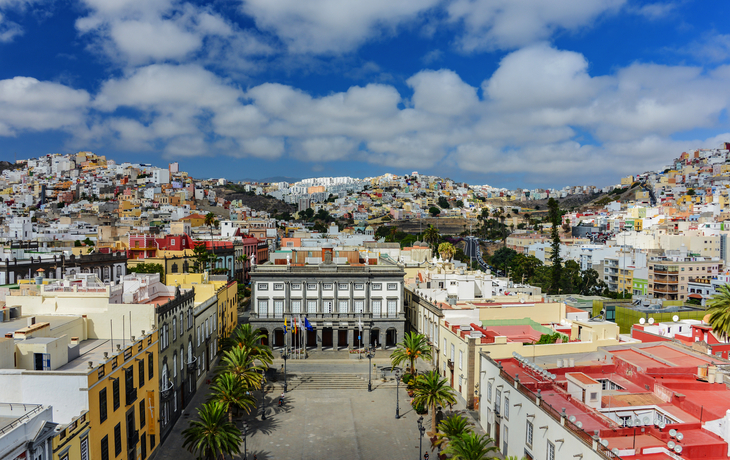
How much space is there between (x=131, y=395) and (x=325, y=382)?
21.0 metres

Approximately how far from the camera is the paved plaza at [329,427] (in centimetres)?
3019

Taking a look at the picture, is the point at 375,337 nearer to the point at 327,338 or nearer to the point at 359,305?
the point at 359,305

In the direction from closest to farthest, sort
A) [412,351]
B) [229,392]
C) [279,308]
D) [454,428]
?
1. [454,428]
2. [229,392]
3. [412,351]
4. [279,308]

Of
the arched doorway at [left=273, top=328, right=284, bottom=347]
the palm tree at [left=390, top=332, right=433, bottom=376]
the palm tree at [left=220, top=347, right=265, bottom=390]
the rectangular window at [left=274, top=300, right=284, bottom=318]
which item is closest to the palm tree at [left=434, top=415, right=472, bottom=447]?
the palm tree at [left=390, top=332, right=433, bottom=376]

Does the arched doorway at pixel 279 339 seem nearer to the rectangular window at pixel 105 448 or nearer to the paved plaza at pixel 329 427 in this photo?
the paved plaza at pixel 329 427

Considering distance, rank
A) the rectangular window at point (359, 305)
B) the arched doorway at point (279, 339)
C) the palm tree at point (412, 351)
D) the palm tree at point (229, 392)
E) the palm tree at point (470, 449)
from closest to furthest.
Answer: the palm tree at point (470, 449) < the palm tree at point (229, 392) < the palm tree at point (412, 351) < the rectangular window at point (359, 305) < the arched doorway at point (279, 339)

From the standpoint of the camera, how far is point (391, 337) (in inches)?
2196

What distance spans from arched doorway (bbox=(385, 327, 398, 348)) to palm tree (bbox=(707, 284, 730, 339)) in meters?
28.7

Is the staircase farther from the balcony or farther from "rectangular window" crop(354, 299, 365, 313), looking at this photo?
the balcony

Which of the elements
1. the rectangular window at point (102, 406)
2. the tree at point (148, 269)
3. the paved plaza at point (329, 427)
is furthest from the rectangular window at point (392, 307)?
the rectangular window at point (102, 406)

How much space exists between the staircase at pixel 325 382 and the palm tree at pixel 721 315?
2769 cm

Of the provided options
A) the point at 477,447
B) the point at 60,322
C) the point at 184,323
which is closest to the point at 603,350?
the point at 477,447

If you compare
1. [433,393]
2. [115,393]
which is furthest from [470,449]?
[115,393]

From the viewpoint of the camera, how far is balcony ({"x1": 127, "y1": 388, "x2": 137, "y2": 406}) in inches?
970
